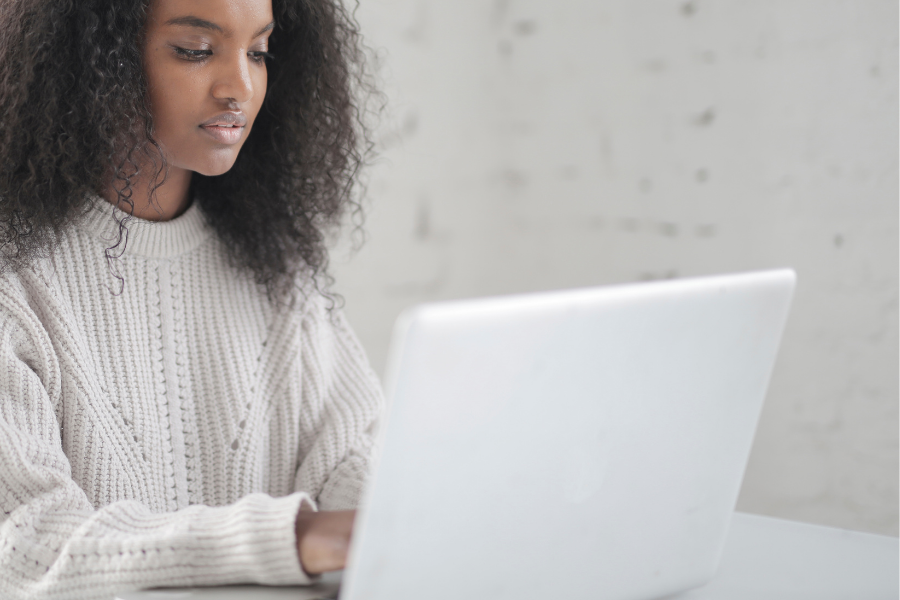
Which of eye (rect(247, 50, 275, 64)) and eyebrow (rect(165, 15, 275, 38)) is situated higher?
eyebrow (rect(165, 15, 275, 38))

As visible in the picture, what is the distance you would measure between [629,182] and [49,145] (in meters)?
1.32

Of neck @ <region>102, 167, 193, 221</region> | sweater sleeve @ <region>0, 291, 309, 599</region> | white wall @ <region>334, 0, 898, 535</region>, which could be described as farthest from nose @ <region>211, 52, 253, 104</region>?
white wall @ <region>334, 0, 898, 535</region>

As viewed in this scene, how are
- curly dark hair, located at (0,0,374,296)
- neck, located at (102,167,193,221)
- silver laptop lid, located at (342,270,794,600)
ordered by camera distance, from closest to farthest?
silver laptop lid, located at (342,270,794,600) → curly dark hair, located at (0,0,374,296) → neck, located at (102,167,193,221)

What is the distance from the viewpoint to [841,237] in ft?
5.37

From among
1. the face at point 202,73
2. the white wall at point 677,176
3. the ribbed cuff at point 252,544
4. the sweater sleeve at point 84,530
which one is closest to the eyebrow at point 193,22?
the face at point 202,73

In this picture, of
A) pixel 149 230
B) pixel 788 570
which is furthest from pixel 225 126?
pixel 788 570

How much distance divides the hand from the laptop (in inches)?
1.5

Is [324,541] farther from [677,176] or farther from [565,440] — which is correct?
[677,176]

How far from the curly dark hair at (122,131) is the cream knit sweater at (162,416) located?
44 millimetres

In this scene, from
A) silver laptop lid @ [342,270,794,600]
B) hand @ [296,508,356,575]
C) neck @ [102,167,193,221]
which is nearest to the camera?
silver laptop lid @ [342,270,794,600]

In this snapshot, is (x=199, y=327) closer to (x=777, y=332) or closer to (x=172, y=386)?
(x=172, y=386)

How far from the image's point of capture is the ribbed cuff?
2.17 ft

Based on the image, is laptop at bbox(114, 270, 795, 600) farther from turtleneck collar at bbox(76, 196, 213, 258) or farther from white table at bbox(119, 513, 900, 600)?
turtleneck collar at bbox(76, 196, 213, 258)

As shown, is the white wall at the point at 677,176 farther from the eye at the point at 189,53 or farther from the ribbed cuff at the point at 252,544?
the ribbed cuff at the point at 252,544
